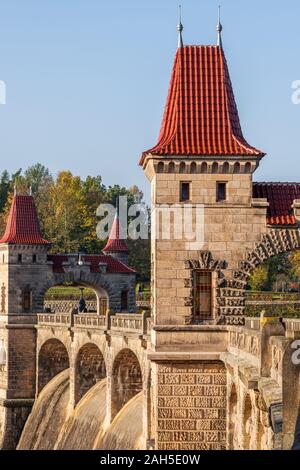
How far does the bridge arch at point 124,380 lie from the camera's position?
46.9 m

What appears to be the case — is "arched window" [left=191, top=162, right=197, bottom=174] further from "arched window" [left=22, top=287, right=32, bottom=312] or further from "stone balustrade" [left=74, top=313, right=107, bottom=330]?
"arched window" [left=22, top=287, right=32, bottom=312]

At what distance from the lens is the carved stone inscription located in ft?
106

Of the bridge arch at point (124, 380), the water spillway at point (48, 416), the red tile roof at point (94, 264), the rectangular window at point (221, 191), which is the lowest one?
the water spillway at point (48, 416)

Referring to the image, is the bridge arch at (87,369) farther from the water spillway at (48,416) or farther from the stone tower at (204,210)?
the stone tower at (204,210)

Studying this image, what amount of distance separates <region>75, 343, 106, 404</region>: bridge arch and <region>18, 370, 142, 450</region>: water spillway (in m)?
0.31

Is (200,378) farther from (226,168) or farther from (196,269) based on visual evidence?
(226,168)

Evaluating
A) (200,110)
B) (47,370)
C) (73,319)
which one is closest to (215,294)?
(200,110)

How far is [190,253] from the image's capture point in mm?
33000

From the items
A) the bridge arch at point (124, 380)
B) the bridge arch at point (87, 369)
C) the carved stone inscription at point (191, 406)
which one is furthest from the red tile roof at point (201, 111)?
the bridge arch at point (87, 369)

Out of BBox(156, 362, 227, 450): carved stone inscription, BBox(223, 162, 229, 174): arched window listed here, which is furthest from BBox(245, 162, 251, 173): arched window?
BBox(156, 362, 227, 450): carved stone inscription

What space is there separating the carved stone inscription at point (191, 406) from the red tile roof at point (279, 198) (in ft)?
12.6
